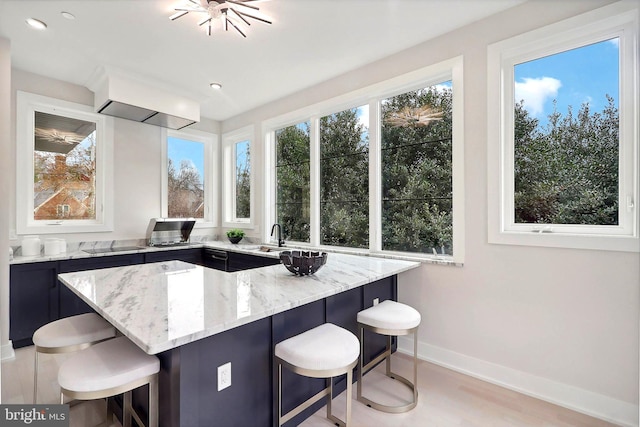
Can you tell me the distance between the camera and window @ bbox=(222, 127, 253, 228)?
4.62 m

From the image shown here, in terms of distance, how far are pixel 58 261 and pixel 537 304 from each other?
164 inches

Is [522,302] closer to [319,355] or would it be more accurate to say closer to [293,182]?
[319,355]

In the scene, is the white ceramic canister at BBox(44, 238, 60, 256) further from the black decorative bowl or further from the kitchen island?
the black decorative bowl

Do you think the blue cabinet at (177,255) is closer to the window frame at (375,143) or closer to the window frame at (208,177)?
the window frame at (208,177)

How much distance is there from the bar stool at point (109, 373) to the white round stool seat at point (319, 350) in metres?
0.58

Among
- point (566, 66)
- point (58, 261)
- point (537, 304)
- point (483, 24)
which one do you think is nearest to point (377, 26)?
point (483, 24)

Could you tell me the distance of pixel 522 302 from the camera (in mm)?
2230

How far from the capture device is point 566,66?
216 centimetres

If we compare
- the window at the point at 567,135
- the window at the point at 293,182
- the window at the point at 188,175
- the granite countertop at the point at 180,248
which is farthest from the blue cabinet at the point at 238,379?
the window at the point at 188,175

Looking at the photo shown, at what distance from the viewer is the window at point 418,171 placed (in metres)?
2.69

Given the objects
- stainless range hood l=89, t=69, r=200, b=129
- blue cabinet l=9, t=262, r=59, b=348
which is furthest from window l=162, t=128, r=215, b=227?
blue cabinet l=9, t=262, r=59, b=348

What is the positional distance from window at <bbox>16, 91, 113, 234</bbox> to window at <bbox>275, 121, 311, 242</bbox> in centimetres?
204

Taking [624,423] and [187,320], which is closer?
[187,320]

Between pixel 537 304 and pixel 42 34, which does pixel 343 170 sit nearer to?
pixel 537 304
